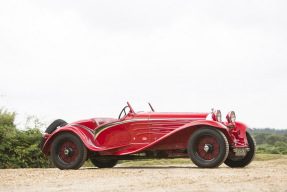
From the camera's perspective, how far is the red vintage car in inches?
425

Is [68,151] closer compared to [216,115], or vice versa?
[216,115]

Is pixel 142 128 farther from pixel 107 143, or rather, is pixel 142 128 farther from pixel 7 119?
pixel 7 119

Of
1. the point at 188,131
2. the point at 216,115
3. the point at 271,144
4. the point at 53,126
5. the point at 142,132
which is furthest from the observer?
the point at 271,144

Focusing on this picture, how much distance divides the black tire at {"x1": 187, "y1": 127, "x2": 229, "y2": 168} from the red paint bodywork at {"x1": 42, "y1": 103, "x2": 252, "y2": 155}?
0.35m

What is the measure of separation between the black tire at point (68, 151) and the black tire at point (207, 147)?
112 inches

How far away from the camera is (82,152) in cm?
1205

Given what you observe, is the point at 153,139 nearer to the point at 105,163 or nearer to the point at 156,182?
the point at 105,163

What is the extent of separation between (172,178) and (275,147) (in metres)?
12.3

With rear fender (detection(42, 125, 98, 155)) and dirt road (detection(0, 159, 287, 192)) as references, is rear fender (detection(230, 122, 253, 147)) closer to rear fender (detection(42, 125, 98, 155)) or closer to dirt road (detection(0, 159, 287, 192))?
dirt road (detection(0, 159, 287, 192))

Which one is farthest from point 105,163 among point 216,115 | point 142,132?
point 216,115

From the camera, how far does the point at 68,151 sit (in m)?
12.2

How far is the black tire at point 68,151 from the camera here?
39.6ft

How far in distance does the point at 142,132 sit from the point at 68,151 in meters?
1.97

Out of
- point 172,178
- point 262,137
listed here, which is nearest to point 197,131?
point 172,178
